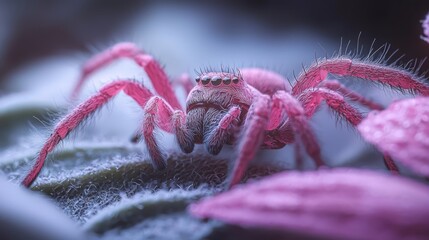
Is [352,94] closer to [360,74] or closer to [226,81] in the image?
[360,74]

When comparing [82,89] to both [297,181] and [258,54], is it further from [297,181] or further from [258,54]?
[297,181]

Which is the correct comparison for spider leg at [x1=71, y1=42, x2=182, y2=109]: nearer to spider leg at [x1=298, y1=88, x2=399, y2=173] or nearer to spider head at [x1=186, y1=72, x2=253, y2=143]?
spider head at [x1=186, y1=72, x2=253, y2=143]

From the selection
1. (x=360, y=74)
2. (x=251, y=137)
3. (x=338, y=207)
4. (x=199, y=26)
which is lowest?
(x=338, y=207)

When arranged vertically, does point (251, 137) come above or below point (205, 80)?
below

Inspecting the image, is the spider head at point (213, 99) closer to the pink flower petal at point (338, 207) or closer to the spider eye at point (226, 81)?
the spider eye at point (226, 81)

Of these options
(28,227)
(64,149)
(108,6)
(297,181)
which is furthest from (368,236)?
(108,6)

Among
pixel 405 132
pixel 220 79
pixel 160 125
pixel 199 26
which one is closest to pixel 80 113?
pixel 160 125

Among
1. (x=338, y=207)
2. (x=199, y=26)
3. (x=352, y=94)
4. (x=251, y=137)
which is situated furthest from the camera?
(x=199, y=26)
